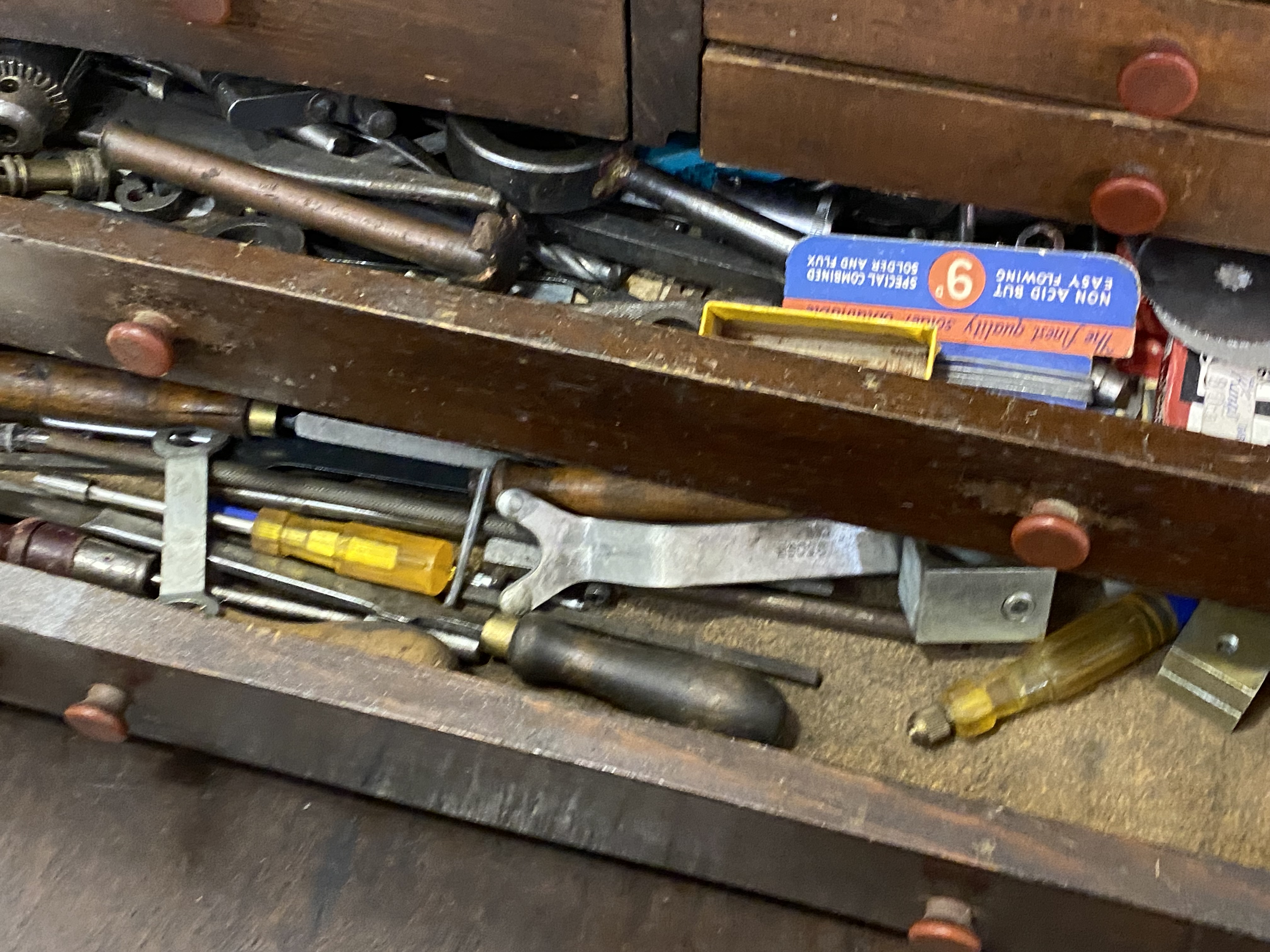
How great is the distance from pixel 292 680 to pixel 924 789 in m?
0.36

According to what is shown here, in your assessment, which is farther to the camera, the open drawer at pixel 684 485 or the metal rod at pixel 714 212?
the metal rod at pixel 714 212

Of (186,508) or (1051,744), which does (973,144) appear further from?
(186,508)

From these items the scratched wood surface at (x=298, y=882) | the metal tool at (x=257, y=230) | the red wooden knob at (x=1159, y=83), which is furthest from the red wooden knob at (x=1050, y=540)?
the metal tool at (x=257, y=230)

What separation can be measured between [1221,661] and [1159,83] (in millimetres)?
416

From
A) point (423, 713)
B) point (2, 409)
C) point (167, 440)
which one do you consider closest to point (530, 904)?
point (423, 713)

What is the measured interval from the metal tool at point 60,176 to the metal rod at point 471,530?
0.34 meters

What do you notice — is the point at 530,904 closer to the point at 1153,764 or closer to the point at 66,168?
the point at 1153,764

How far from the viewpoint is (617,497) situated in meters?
0.78

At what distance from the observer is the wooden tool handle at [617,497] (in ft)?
2.53

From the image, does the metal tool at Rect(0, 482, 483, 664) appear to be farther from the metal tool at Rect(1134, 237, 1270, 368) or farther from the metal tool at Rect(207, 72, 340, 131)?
the metal tool at Rect(1134, 237, 1270, 368)

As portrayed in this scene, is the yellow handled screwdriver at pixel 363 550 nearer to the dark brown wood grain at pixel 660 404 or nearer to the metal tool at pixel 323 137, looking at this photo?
the dark brown wood grain at pixel 660 404

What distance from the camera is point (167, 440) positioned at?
0.81 m

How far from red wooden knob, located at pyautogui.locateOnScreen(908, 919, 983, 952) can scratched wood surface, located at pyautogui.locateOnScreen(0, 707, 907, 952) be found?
0.12 meters

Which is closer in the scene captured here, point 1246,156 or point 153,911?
point 1246,156
